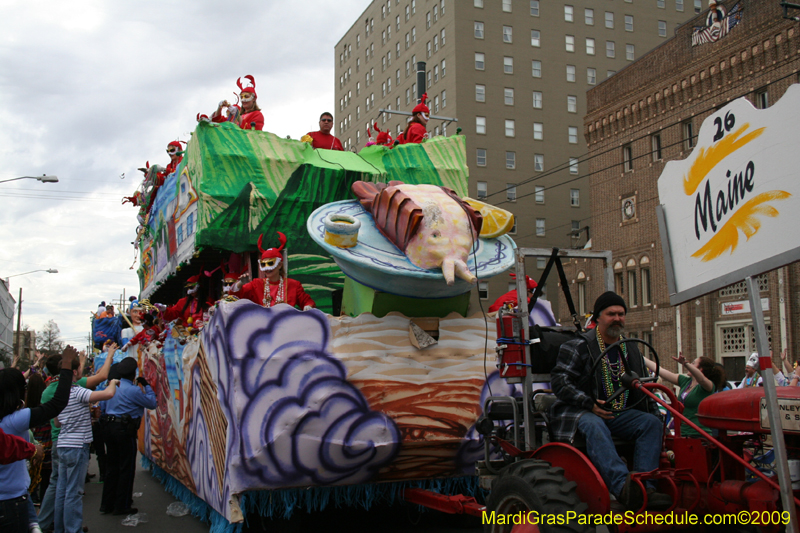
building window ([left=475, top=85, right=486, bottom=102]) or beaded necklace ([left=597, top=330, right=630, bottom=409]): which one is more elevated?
building window ([left=475, top=85, right=486, bottom=102])

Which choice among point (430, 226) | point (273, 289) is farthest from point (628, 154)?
point (430, 226)

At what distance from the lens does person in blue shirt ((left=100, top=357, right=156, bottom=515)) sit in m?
8.80

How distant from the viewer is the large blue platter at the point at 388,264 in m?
6.20

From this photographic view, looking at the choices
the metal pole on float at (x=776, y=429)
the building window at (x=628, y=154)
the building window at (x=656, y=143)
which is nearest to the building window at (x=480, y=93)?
the building window at (x=628, y=154)

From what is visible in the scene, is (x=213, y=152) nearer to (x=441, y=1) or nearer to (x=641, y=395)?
(x=641, y=395)

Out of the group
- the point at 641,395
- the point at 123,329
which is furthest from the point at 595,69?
the point at 641,395

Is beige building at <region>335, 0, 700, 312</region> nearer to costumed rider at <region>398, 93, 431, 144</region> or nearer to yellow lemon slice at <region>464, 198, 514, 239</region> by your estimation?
costumed rider at <region>398, 93, 431, 144</region>

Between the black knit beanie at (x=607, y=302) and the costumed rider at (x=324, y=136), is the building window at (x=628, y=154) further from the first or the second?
the black knit beanie at (x=607, y=302)

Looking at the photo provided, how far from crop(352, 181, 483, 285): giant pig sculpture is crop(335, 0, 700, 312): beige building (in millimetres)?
42570

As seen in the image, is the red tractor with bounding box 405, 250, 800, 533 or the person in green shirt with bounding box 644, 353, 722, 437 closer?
the red tractor with bounding box 405, 250, 800, 533

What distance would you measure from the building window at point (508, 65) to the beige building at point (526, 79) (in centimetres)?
9

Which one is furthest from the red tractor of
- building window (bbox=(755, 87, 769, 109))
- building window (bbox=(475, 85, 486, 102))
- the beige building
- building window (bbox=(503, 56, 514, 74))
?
building window (bbox=(503, 56, 514, 74))

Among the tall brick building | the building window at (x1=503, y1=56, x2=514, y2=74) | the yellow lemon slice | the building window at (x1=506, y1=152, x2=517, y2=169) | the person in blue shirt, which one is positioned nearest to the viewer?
the yellow lemon slice

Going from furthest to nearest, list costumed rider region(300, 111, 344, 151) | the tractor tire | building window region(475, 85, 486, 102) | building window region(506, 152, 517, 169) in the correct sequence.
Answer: building window region(506, 152, 517, 169)
building window region(475, 85, 486, 102)
costumed rider region(300, 111, 344, 151)
the tractor tire
